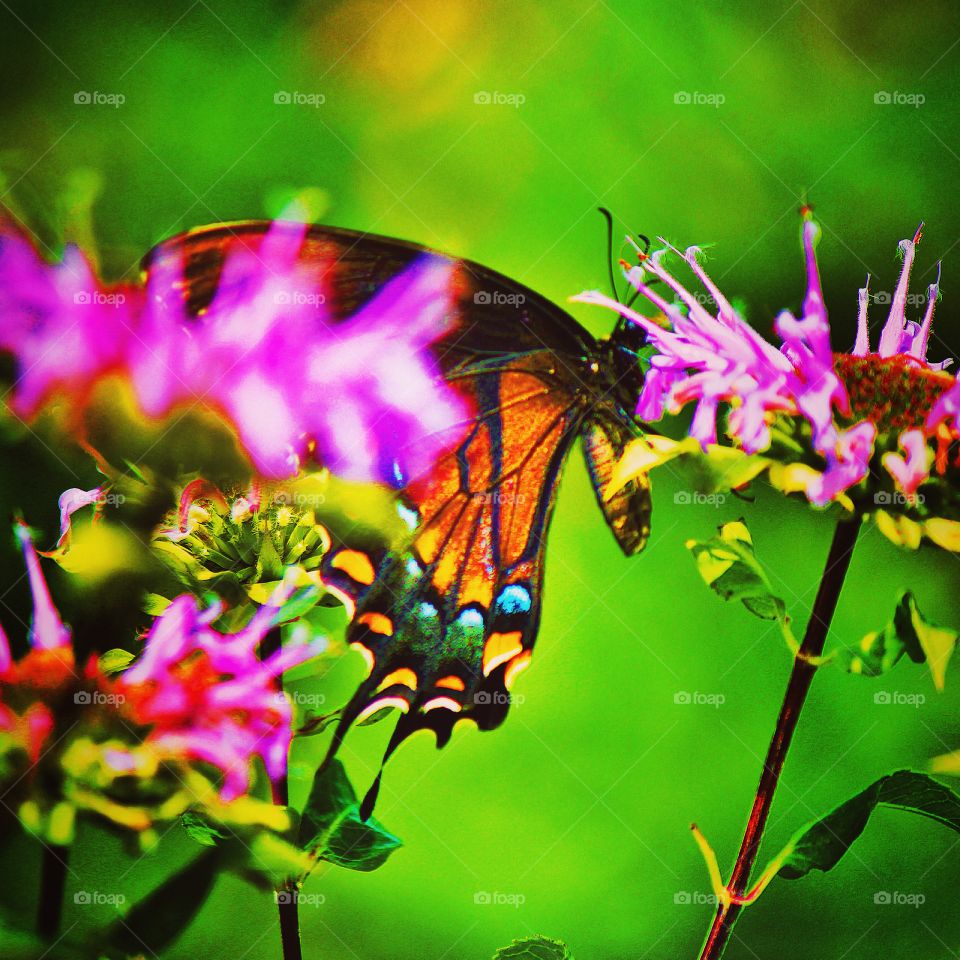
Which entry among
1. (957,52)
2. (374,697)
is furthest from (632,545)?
(957,52)

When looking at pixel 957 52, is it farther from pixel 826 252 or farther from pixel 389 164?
pixel 389 164

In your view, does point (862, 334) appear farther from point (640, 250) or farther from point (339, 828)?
point (339, 828)

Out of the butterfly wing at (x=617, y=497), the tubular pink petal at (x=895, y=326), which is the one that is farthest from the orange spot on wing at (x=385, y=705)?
the tubular pink petal at (x=895, y=326)

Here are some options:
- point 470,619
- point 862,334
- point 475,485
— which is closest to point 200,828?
point 470,619

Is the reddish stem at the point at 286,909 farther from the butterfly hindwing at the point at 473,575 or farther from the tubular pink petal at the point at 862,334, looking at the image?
the tubular pink petal at the point at 862,334

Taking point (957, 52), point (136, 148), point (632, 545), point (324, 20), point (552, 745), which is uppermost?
point (957, 52)

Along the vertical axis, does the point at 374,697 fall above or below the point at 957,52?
below
